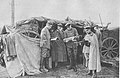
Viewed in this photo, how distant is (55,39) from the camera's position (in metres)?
3.74

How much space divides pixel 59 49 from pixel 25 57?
0.86 meters

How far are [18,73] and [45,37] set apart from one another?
92 cm

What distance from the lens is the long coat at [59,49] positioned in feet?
12.7

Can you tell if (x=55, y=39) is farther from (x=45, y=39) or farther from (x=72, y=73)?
(x=72, y=73)

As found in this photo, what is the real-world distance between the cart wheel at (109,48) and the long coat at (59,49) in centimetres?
115

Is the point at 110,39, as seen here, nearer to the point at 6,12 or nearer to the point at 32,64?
the point at 32,64

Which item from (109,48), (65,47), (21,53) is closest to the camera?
(21,53)

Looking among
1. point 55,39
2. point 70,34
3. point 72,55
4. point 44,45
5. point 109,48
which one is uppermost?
Result: point 70,34

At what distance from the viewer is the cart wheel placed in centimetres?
446

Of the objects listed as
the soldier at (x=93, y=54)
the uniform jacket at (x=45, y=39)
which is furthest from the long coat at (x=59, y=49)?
the soldier at (x=93, y=54)

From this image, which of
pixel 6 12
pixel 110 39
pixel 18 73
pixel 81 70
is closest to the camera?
pixel 18 73

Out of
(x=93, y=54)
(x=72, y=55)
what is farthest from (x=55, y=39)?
(x=93, y=54)

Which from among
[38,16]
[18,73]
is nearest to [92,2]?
[38,16]

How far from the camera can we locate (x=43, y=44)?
11.6 ft
